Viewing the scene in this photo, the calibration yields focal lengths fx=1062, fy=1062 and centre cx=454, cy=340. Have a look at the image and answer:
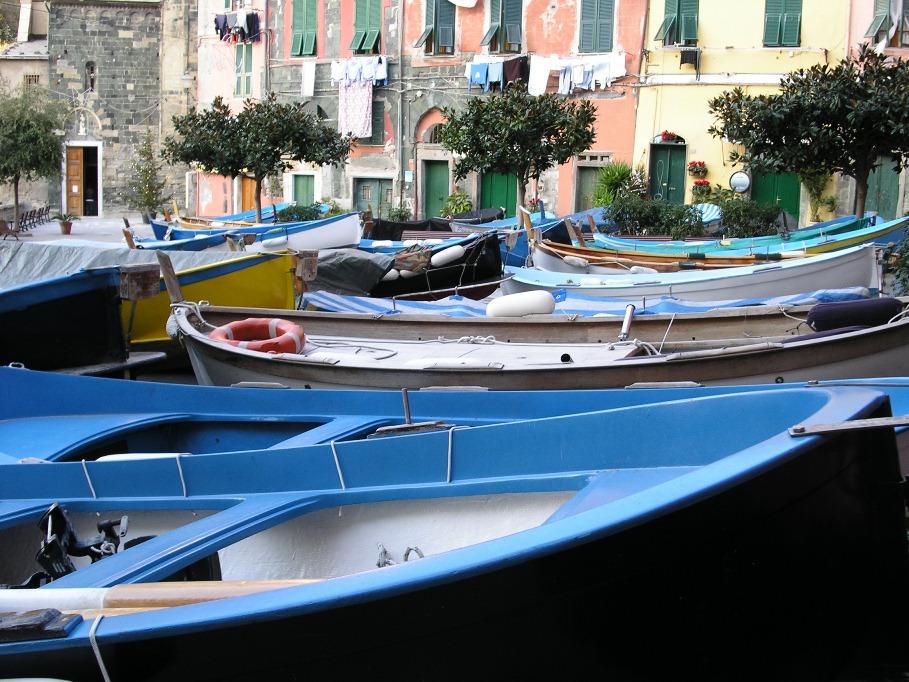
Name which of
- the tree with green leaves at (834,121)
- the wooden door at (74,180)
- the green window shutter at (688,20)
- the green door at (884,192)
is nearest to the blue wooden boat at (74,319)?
the tree with green leaves at (834,121)

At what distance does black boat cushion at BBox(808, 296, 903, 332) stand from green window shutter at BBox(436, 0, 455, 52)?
19601mm

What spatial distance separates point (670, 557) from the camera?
2.67m

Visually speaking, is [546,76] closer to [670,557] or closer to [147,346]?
[147,346]

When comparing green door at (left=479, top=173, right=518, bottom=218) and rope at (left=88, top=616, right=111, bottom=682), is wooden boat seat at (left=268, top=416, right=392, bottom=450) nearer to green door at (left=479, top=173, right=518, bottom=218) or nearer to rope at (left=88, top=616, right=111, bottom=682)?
rope at (left=88, top=616, right=111, bottom=682)

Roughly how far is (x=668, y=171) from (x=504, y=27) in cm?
517

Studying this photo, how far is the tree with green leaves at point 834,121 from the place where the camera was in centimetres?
1290

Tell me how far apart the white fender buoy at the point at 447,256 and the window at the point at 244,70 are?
18.2 m

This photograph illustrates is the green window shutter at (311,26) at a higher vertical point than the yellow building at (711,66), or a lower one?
higher

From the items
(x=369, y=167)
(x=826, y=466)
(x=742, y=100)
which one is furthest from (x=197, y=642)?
(x=369, y=167)

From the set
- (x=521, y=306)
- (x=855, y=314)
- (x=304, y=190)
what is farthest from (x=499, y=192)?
(x=855, y=314)

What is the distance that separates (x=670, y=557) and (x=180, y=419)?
327 cm

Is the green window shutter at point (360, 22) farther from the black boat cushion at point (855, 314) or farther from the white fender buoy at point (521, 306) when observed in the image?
the black boat cushion at point (855, 314)

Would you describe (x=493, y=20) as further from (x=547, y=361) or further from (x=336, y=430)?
(x=336, y=430)

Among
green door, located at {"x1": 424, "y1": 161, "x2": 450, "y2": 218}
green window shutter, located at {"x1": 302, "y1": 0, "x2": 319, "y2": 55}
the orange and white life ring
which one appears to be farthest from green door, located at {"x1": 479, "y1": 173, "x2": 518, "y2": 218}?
the orange and white life ring
